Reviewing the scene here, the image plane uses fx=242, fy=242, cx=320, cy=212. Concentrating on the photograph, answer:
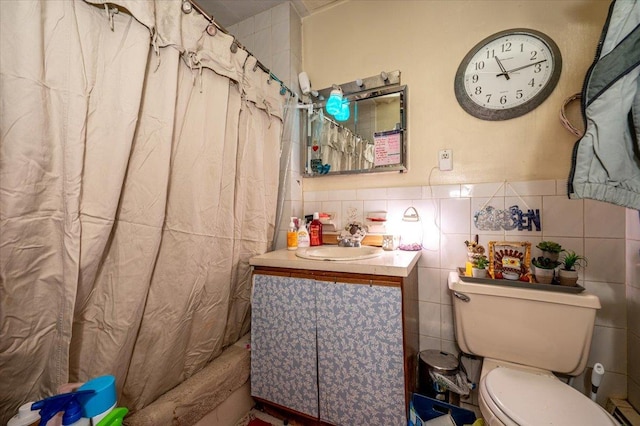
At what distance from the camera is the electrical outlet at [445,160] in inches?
51.6

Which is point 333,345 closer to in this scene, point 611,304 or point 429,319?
point 429,319

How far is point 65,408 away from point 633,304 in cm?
185

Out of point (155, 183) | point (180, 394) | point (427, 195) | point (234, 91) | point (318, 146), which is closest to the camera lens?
point (155, 183)

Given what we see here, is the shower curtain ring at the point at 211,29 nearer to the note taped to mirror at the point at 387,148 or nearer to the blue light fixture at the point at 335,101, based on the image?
the blue light fixture at the point at 335,101

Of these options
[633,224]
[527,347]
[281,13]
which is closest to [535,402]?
[527,347]

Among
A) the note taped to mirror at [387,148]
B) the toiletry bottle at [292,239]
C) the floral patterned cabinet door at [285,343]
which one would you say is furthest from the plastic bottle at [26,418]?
the note taped to mirror at [387,148]

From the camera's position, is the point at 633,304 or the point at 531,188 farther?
the point at 531,188

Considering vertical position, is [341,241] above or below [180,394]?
above

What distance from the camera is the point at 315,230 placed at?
59.3 inches

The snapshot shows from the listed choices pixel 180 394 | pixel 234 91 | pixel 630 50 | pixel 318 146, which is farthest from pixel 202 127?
pixel 630 50

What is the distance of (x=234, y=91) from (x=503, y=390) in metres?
1.64

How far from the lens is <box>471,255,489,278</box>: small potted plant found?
3.52 ft

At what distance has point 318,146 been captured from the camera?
5.41 feet

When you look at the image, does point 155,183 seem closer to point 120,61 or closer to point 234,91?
point 120,61
